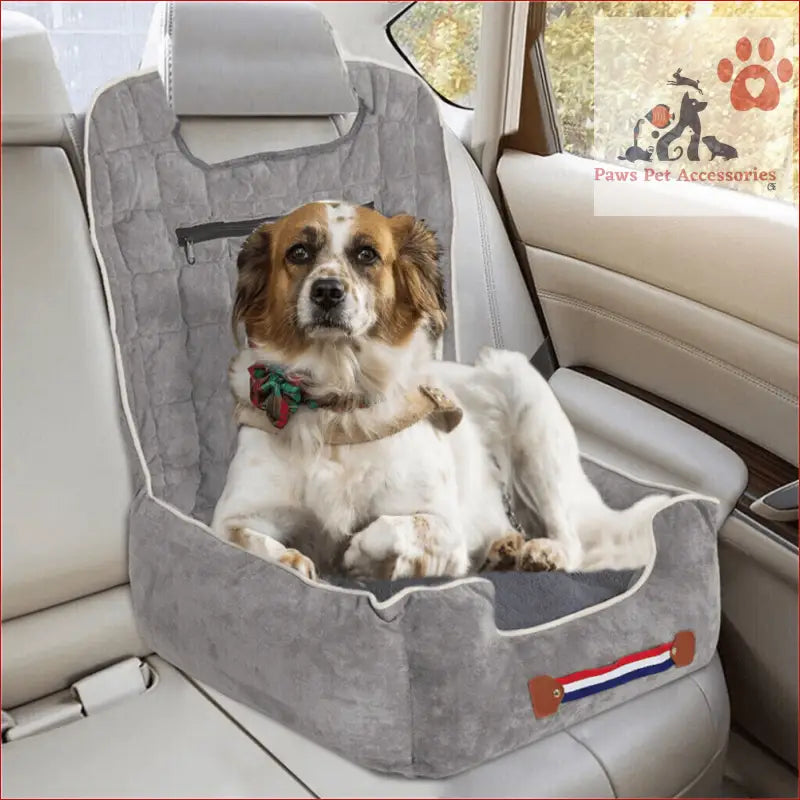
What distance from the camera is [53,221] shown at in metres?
1.11

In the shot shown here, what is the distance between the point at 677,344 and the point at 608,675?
16.4 inches

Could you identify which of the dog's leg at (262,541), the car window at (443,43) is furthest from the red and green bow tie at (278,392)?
the car window at (443,43)

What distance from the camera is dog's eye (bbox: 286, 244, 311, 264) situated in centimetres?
103

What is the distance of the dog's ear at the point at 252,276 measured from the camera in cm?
108

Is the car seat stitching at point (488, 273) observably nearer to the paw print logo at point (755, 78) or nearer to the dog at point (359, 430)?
the dog at point (359, 430)

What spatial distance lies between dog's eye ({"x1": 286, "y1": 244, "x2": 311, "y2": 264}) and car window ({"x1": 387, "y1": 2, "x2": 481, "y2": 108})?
0.38 metres

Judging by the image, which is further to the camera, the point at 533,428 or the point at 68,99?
the point at 533,428

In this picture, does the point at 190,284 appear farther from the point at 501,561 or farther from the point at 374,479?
the point at 501,561

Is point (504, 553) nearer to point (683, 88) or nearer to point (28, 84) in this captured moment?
point (683, 88)

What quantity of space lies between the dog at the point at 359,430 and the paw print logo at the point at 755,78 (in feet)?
1.32

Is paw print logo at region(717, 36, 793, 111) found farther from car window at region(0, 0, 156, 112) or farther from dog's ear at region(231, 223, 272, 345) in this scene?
car window at region(0, 0, 156, 112)

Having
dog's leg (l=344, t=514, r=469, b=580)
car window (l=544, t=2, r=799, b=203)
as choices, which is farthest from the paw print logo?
dog's leg (l=344, t=514, r=469, b=580)

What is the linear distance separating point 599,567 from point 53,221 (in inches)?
30.0

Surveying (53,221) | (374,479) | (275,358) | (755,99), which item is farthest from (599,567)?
(53,221)
